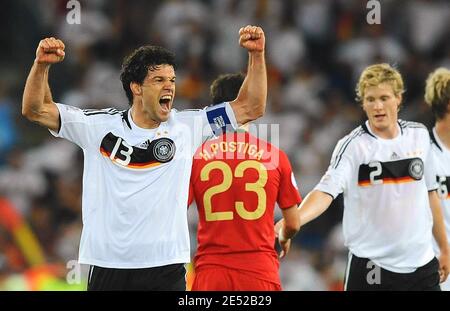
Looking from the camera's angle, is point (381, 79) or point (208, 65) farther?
point (208, 65)

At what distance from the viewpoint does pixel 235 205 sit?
19.3 ft

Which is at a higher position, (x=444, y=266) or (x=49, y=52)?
(x=49, y=52)

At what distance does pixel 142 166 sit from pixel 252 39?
0.89m

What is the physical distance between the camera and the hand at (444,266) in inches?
258

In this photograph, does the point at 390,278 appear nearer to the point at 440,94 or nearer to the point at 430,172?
the point at 430,172

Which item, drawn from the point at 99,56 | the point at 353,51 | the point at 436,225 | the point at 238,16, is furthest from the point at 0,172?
the point at 436,225

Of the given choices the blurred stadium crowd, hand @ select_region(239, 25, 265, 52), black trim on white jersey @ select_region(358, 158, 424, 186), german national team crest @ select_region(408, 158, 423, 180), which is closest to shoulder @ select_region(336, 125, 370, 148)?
black trim on white jersey @ select_region(358, 158, 424, 186)

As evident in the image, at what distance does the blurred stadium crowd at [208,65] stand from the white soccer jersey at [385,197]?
2.91 m

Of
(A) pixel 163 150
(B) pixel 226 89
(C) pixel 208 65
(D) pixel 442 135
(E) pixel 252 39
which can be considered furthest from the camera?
(C) pixel 208 65

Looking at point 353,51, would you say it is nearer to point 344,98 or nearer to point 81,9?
point 344,98

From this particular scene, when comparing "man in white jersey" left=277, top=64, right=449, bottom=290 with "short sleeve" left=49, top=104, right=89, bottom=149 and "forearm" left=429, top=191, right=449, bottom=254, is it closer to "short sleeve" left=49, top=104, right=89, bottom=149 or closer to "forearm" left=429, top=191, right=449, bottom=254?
"forearm" left=429, top=191, right=449, bottom=254

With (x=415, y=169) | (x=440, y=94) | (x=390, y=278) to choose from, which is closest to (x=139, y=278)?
(x=390, y=278)

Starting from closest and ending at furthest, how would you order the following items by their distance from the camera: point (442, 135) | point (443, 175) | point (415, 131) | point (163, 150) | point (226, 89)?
point (163, 150) → point (226, 89) → point (415, 131) → point (443, 175) → point (442, 135)
